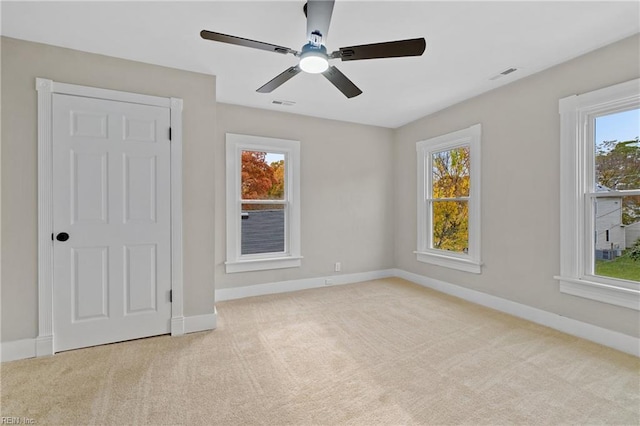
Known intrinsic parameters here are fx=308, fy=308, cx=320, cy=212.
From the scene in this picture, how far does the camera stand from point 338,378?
2127 mm

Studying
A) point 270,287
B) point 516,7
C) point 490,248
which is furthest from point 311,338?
point 516,7

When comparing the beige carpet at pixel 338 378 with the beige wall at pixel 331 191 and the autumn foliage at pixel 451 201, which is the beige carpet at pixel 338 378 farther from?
the beige wall at pixel 331 191

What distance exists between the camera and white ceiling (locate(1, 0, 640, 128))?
2061 mm

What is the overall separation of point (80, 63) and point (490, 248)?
4.44m

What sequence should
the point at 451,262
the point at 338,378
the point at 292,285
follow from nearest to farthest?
1. the point at 338,378
2. the point at 451,262
3. the point at 292,285

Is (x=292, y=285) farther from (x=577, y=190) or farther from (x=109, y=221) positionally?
(x=577, y=190)

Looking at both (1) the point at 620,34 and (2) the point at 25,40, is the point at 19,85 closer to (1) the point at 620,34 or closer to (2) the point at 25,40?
(2) the point at 25,40

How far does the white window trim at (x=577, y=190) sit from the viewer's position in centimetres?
266

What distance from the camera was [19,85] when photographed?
2398 mm

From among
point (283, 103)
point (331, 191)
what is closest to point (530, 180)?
point (331, 191)

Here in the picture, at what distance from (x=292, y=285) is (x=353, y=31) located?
3172 millimetres

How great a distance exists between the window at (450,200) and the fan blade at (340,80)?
6.73ft

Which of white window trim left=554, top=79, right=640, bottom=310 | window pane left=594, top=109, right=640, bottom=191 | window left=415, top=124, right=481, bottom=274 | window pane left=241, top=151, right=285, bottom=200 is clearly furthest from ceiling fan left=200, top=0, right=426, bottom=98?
window left=415, top=124, right=481, bottom=274

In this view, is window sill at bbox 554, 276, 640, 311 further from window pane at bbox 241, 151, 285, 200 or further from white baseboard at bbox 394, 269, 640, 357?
window pane at bbox 241, 151, 285, 200
